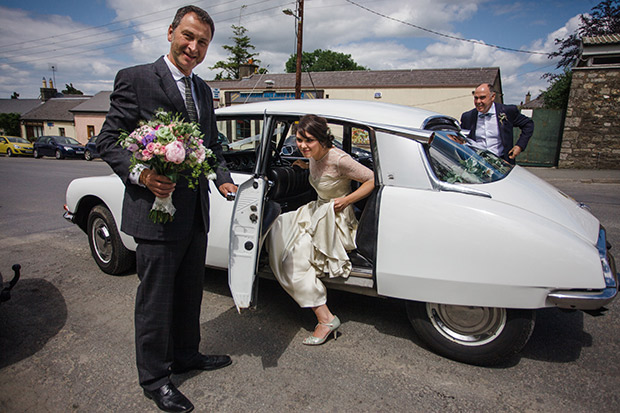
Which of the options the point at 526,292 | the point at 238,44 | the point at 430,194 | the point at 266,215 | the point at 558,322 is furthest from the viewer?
the point at 238,44

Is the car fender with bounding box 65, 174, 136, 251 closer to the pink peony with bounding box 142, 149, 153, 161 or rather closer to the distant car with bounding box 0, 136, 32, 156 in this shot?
the pink peony with bounding box 142, 149, 153, 161

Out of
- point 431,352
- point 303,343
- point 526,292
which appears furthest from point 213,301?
point 526,292

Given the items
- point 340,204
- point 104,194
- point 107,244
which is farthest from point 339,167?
point 107,244

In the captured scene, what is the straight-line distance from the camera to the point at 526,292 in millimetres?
2197

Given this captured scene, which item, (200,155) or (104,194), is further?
(104,194)

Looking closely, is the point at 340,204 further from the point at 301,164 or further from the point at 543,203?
the point at 543,203

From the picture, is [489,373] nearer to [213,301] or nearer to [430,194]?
[430,194]

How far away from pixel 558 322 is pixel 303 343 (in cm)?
207

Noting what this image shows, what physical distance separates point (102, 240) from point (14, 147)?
90.1 ft

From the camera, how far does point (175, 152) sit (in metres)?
1.75

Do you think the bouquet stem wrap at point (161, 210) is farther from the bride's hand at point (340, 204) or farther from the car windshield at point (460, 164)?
the car windshield at point (460, 164)

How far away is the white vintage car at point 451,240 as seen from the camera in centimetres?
218

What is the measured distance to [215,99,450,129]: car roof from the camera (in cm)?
273

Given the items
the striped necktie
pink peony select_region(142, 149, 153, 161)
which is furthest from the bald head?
pink peony select_region(142, 149, 153, 161)
